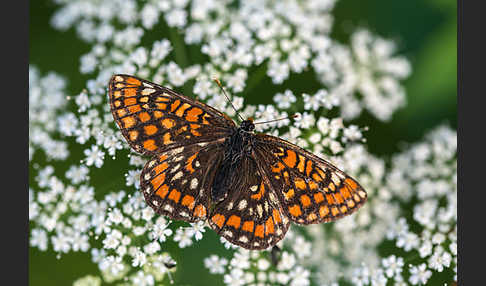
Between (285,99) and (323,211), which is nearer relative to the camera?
(323,211)

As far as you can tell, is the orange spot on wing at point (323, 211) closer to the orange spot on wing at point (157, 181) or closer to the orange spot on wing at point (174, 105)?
the orange spot on wing at point (157, 181)

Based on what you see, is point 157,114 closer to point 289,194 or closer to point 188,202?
point 188,202

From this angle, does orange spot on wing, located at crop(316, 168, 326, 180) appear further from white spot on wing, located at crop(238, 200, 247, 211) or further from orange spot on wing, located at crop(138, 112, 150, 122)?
orange spot on wing, located at crop(138, 112, 150, 122)

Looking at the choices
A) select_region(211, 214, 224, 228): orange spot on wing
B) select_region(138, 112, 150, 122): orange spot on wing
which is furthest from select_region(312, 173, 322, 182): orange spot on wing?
select_region(138, 112, 150, 122): orange spot on wing

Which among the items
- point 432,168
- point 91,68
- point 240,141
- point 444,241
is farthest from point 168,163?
point 432,168

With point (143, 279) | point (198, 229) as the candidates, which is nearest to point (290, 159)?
point (198, 229)

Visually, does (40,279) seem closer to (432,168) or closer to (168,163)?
(168,163)

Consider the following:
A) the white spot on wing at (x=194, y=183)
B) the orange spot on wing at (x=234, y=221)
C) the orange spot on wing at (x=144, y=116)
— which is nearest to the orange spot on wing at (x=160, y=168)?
the white spot on wing at (x=194, y=183)
